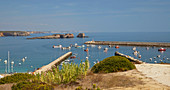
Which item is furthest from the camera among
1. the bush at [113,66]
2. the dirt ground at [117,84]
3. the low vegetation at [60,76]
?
Answer: the bush at [113,66]

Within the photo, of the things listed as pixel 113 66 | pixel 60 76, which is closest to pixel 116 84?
pixel 60 76

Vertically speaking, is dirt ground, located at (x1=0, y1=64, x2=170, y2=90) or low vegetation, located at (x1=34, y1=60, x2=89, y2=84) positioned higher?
low vegetation, located at (x1=34, y1=60, x2=89, y2=84)

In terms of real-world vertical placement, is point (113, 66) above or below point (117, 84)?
above

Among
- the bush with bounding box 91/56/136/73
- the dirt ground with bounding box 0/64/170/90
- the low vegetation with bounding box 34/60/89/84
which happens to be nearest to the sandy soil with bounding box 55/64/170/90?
the dirt ground with bounding box 0/64/170/90

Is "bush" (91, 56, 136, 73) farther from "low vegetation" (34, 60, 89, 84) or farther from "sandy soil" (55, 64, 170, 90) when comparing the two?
"low vegetation" (34, 60, 89, 84)

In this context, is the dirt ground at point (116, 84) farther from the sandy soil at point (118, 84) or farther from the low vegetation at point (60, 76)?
the low vegetation at point (60, 76)

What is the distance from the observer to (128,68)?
17.4m

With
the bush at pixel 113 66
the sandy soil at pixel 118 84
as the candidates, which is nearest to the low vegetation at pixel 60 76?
the sandy soil at pixel 118 84

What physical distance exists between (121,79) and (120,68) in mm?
3531

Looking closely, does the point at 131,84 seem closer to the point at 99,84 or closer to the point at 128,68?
the point at 99,84

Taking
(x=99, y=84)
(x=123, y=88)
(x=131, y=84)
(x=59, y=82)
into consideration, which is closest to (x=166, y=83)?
(x=131, y=84)

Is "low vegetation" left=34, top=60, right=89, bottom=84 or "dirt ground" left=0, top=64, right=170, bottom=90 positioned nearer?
"dirt ground" left=0, top=64, right=170, bottom=90

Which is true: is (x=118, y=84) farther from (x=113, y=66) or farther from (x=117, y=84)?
(x=113, y=66)

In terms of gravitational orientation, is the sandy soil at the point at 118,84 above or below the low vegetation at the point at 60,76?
below
